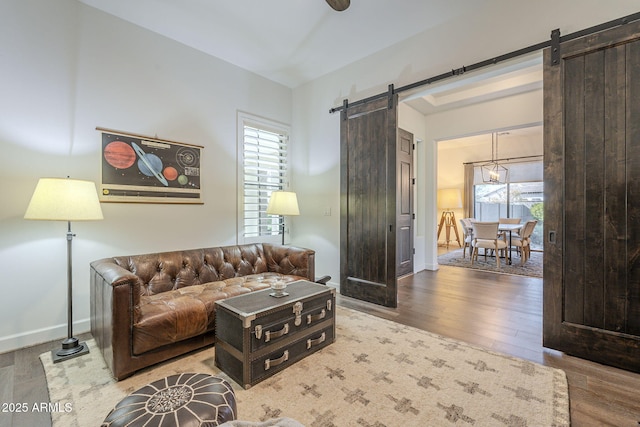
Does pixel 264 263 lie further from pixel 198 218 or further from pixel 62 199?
pixel 62 199

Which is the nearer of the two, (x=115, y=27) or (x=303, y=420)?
(x=303, y=420)

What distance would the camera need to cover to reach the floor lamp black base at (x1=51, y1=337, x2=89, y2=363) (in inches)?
86.7

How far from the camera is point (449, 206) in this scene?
855 cm

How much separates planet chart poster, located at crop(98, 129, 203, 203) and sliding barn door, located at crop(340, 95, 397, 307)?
78.1 inches

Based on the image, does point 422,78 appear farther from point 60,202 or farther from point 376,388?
point 60,202

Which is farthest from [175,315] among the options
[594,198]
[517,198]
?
[517,198]

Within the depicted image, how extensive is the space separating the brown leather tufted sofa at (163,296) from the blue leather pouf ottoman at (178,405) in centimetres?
92

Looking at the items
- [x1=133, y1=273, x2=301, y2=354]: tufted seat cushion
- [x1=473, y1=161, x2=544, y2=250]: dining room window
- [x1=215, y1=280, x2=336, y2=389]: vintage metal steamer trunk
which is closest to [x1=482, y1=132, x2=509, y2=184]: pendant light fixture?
[x1=473, y1=161, x2=544, y2=250]: dining room window

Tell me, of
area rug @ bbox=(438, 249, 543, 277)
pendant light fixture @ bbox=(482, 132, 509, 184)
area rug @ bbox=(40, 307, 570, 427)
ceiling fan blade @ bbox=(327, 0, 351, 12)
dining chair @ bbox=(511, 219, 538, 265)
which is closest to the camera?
area rug @ bbox=(40, 307, 570, 427)

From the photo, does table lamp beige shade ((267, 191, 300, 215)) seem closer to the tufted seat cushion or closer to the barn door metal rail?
the tufted seat cushion

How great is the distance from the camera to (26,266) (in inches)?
96.9

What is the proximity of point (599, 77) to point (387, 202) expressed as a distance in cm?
208

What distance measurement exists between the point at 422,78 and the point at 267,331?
3.12 meters

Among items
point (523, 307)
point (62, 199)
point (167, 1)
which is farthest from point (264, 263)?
point (523, 307)
